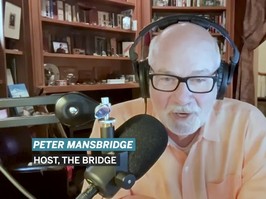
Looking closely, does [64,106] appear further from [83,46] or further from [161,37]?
[83,46]

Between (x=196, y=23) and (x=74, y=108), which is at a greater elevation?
(x=196, y=23)

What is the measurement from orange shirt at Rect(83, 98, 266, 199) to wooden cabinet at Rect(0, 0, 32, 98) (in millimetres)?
1449

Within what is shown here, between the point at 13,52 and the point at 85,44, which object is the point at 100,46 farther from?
the point at 13,52

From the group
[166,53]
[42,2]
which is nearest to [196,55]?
[166,53]

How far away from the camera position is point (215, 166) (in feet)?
2.92

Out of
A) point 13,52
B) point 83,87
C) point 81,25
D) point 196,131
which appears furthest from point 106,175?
point 81,25

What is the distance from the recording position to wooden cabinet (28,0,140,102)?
7.63 ft

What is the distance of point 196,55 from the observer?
0.78 meters

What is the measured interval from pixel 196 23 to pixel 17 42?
171 centimetres

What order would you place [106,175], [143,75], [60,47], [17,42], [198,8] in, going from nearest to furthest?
[106,175], [143,75], [17,42], [60,47], [198,8]

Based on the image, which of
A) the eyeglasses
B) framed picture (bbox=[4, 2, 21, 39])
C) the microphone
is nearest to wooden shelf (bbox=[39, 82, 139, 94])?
framed picture (bbox=[4, 2, 21, 39])

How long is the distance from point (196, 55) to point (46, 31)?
2055 mm

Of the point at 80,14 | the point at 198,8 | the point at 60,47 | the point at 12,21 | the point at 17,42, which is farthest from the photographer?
the point at 198,8

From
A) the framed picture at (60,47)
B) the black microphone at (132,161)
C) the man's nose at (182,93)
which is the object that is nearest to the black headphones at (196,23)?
the man's nose at (182,93)
